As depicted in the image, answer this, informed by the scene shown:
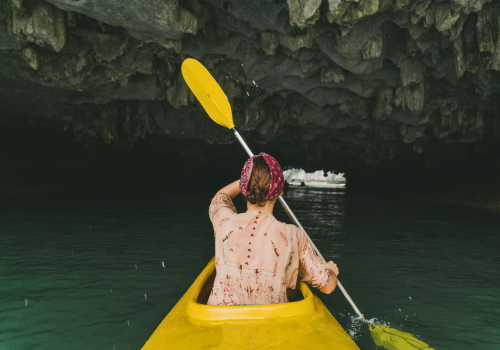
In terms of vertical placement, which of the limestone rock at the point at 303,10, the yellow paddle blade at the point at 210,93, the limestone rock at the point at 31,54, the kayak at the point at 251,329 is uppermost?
the limestone rock at the point at 303,10

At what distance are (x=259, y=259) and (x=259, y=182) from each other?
0.45 metres

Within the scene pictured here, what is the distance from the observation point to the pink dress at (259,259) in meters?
1.94

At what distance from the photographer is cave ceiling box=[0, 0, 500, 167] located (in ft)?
22.4

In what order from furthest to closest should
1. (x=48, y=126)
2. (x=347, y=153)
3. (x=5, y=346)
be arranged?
(x=347, y=153), (x=48, y=126), (x=5, y=346)

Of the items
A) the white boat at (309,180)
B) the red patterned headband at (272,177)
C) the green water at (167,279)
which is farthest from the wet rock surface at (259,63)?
the white boat at (309,180)

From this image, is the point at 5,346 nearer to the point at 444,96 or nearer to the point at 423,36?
the point at 423,36

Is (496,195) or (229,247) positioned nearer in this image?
(229,247)

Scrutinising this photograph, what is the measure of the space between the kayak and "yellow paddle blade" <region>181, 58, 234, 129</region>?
265cm

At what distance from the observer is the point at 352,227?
9.09 m

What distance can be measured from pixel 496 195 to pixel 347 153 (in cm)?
892

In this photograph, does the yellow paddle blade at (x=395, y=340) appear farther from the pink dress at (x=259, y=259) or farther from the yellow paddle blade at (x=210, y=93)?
the yellow paddle blade at (x=210, y=93)

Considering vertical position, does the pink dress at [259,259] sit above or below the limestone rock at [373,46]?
below

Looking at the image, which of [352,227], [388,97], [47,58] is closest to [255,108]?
[388,97]

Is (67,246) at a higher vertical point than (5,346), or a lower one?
lower
